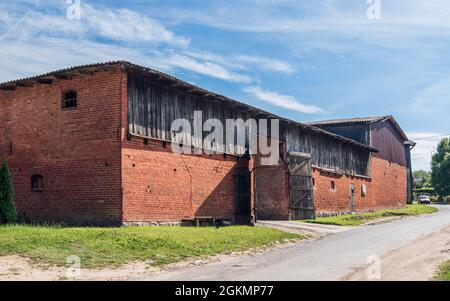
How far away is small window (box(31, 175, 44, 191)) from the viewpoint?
18719 mm

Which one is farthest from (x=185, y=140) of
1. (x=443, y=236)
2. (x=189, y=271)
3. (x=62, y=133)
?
(x=443, y=236)

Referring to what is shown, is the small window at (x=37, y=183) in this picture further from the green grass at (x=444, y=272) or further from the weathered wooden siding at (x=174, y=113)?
the green grass at (x=444, y=272)

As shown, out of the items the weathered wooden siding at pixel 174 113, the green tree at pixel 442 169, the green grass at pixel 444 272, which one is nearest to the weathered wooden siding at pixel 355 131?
the weathered wooden siding at pixel 174 113

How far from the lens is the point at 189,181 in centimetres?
1992

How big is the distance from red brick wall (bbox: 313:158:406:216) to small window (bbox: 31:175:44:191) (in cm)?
1735

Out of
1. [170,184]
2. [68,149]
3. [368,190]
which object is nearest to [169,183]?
[170,184]

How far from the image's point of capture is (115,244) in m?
13.4

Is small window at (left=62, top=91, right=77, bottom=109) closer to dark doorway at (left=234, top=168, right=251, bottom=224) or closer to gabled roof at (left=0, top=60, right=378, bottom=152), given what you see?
gabled roof at (left=0, top=60, right=378, bottom=152)

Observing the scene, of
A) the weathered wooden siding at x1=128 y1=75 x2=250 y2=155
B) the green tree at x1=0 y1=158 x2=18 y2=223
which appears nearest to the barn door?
the weathered wooden siding at x1=128 y1=75 x2=250 y2=155

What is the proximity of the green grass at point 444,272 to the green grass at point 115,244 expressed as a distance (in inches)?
251

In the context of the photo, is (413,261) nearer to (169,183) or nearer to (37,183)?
(169,183)

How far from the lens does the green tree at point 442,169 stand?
6875cm
